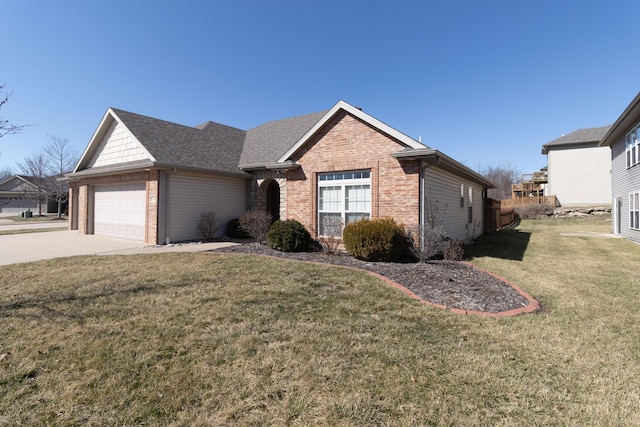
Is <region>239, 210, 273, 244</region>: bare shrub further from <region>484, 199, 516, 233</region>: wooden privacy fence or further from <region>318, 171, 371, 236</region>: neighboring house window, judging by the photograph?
<region>484, 199, 516, 233</region>: wooden privacy fence

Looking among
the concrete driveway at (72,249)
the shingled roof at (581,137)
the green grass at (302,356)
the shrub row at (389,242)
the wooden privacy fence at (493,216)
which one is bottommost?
the green grass at (302,356)

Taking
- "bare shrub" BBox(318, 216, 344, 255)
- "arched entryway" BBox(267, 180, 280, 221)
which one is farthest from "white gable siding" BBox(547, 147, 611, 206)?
"bare shrub" BBox(318, 216, 344, 255)

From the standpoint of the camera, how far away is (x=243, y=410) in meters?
2.67

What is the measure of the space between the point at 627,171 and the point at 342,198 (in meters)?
15.1

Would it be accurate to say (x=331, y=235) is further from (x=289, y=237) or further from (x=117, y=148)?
(x=117, y=148)

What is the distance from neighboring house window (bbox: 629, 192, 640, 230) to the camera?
1362 centimetres

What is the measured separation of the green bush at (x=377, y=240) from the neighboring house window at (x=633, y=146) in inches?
506

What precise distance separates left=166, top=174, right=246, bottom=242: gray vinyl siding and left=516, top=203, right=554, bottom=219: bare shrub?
92.9 ft

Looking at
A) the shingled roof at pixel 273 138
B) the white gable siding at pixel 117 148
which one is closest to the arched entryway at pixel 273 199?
the shingled roof at pixel 273 138

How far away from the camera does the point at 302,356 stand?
3584 mm

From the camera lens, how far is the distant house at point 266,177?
1004 cm

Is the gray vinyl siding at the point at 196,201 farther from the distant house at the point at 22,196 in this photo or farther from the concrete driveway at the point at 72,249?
the distant house at the point at 22,196

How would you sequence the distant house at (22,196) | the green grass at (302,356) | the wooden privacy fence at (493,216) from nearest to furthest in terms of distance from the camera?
the green grass at (302,356), the wooden privacy fence at (493,216), the distant house at (22,196)

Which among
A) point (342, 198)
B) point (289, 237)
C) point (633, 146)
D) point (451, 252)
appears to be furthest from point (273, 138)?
point (633, 146)
